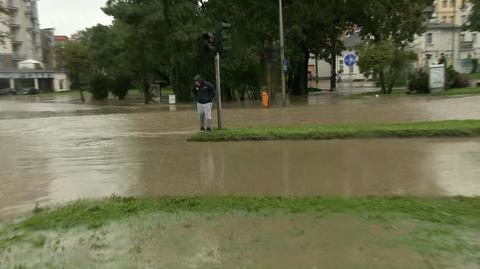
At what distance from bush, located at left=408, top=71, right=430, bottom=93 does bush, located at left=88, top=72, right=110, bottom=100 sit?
31.1 m

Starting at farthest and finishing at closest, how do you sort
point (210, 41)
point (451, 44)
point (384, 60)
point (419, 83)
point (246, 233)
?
1. point (451, 44)
2. point (384, 60)
3. point (419, 83)
4. point (210, 41)
5. point (246, 233)

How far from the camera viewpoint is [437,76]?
Answer: 3161 centimetres

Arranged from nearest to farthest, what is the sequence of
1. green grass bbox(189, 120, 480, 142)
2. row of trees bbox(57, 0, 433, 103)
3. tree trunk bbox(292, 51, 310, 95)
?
green grass bbox(189, 120, 480, 142), row of trees bbox(57, 0, 433, 103), tree trunk bbox(292, 51, 310, 95)

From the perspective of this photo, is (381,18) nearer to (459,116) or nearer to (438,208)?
(459,116)

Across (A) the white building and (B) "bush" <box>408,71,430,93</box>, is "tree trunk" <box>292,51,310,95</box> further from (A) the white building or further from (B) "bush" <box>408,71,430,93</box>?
(A) the white building

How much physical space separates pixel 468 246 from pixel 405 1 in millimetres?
36195

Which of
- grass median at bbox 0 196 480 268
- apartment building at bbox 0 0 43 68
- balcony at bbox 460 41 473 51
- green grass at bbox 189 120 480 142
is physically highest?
apartment building at bbox 0 0 43 68

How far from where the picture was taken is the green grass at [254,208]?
6.42 metres

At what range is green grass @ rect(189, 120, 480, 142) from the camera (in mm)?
13773

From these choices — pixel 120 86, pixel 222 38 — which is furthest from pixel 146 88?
pixel 222 38

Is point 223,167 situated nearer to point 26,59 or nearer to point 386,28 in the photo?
point 386,28

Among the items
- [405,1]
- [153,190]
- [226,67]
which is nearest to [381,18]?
[405,1]

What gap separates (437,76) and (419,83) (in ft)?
5.05

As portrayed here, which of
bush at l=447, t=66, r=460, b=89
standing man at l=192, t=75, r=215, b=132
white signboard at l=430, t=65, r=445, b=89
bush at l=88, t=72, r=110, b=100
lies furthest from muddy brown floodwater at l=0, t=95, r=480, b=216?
bush at l=88, t=72, r=110, b=100
